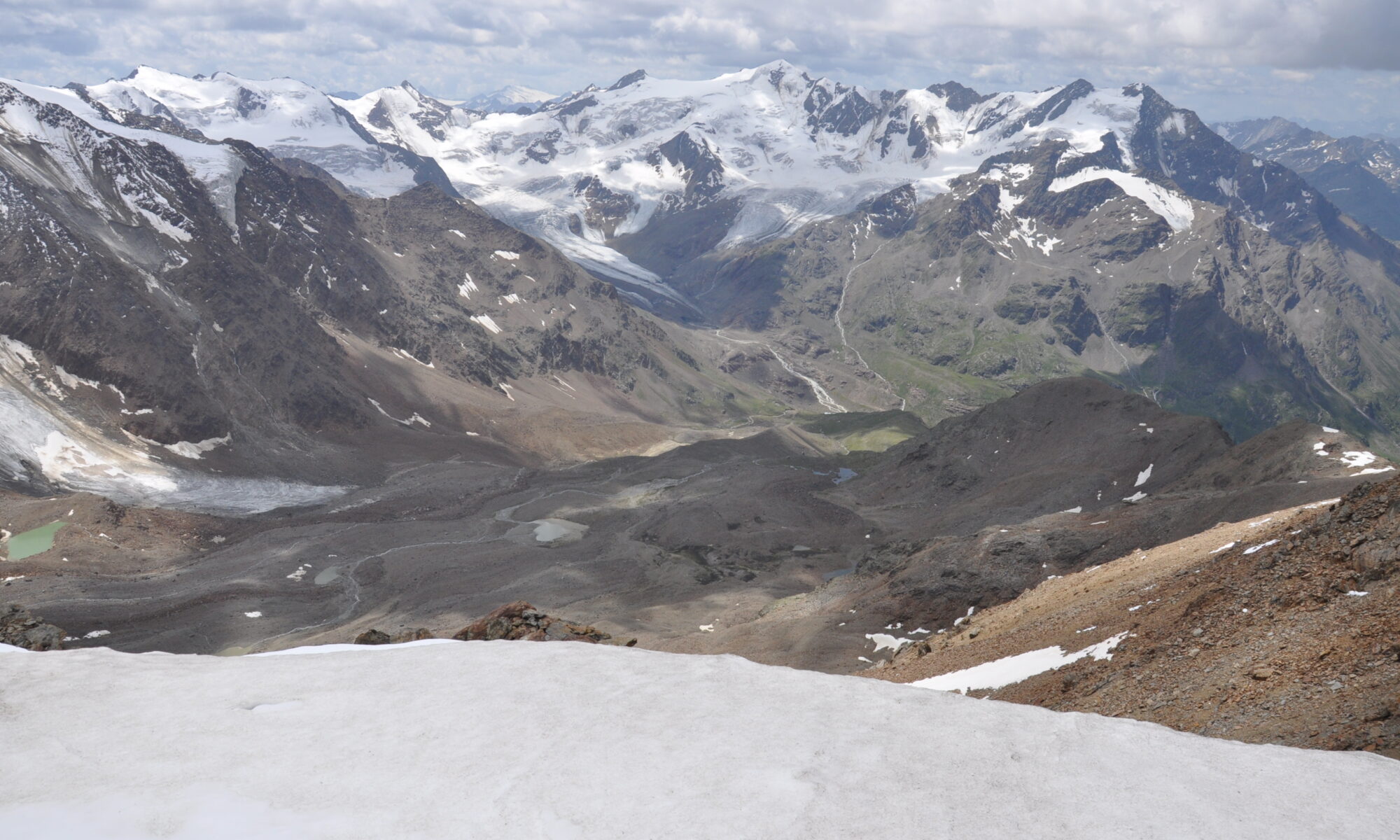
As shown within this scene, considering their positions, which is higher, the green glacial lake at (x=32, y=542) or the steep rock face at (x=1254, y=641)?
the steep rock face at (x=1254, y=641)

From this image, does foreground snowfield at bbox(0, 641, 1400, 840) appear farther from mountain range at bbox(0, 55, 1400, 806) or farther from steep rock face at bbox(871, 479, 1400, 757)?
steep rock face at bbox(871, 479, 1400, 757)

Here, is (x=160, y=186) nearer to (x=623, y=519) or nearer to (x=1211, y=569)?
(x=623, y=519)

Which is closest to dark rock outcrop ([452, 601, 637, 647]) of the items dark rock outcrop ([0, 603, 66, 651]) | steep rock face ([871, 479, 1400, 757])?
steep rock face ([871, 479, 1400, 757])

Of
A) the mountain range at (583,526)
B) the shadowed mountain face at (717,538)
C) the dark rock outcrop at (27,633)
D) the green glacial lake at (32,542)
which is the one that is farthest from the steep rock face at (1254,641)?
the green glacial lake at (32,542)

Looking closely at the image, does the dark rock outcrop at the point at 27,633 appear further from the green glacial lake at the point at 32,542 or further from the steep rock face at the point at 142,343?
the steep rock face at the point at 142,343

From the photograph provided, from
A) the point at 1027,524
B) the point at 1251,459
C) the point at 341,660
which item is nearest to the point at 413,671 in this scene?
the point at 341,660
